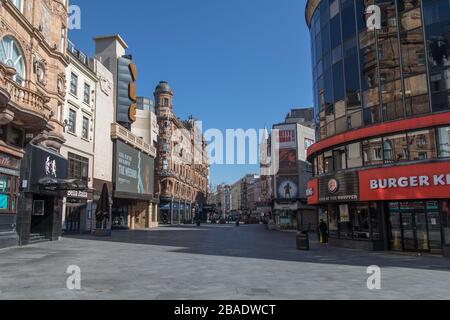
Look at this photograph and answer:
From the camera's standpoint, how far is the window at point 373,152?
21.7 m

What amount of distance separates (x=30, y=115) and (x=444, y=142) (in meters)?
19.5

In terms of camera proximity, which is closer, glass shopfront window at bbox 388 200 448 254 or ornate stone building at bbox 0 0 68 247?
ornate stone building at bbox 0 0 68 247

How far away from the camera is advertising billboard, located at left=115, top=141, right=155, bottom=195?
143 feet

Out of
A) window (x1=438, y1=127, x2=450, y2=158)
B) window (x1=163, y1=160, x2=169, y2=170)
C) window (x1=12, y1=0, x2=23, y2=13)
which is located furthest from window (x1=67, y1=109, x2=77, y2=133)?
window (x1=163, y1=160, x2=169, y2=170)

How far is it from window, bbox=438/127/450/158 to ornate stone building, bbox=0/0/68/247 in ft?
62.8

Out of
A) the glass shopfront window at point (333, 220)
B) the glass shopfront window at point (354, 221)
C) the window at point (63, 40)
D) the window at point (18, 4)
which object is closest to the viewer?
the window at point (18, 4)

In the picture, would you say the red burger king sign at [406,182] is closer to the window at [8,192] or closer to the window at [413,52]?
the window at [413,52]

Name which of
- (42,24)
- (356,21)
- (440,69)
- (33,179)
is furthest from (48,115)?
(440,69)

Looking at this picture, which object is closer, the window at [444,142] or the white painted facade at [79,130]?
the window at [444,142]

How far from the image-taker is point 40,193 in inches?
882

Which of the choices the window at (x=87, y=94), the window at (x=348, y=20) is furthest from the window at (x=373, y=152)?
the window at (x=87, y=94)

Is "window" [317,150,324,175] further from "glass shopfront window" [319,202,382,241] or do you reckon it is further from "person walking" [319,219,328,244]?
"person walking" [319,219,328,244]

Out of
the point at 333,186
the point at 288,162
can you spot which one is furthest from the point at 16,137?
the point at 288,162

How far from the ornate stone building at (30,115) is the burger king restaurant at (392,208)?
53.8ft
